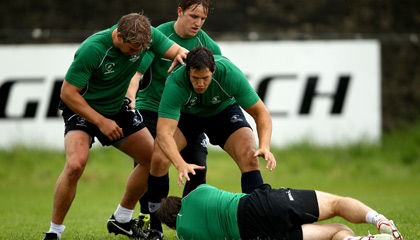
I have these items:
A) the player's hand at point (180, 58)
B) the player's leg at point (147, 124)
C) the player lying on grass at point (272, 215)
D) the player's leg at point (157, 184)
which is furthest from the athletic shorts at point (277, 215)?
the player's leg at point (147, 124)

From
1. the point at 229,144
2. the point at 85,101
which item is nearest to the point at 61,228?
the point at 85,101

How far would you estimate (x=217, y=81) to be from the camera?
6.02 metres

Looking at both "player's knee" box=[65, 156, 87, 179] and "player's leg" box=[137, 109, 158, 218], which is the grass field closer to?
"player's leg" box=[137, 109, 158, 218]

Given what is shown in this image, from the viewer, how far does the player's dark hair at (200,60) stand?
564cm

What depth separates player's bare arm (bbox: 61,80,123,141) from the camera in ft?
20.0

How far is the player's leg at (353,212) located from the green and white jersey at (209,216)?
2.16ft

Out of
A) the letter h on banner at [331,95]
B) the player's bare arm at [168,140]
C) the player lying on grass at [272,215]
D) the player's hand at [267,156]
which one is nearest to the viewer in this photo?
the player lying on grass at [272,215]

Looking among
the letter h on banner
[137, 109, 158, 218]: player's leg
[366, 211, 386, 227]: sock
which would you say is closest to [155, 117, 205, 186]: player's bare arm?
[137, 109, 158, 218]: player's leg

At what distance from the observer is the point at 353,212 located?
16.5 ft

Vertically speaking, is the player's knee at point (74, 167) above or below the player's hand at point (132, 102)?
below

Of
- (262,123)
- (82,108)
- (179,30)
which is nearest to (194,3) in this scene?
(179,30)

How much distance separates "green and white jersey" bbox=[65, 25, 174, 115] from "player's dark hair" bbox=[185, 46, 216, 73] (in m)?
0.67

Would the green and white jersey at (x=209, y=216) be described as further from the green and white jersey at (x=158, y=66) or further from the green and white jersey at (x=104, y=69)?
the green and white jersey at (x=158, y=66)

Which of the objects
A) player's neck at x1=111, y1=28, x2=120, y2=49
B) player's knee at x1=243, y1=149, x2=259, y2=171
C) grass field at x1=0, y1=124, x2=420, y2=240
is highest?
player's neck at x1=111, y1=28, x2=120, y2=49
